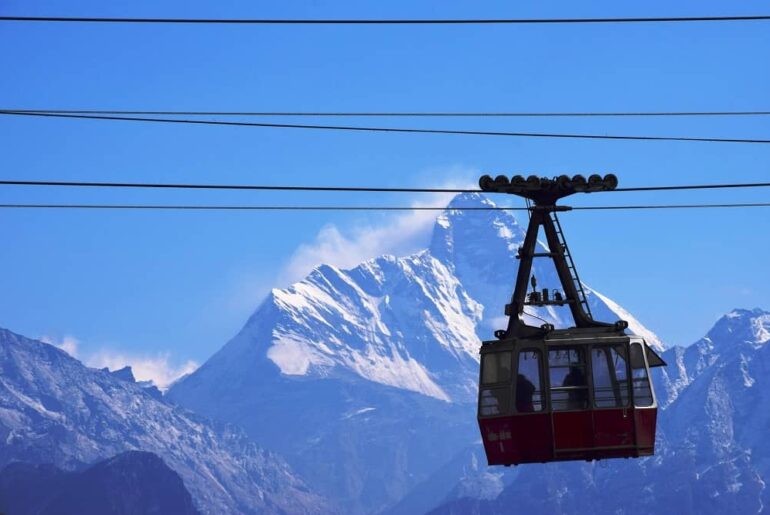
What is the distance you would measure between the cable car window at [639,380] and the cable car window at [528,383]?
3.39 m

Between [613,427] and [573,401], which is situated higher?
[573,401]

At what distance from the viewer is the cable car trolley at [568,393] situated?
183 feet

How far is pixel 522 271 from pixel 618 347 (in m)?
4.68

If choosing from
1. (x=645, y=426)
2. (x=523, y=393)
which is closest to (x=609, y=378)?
(x=645, y=426)

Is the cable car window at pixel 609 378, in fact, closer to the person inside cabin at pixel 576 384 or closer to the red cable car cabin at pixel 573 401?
the red cable car cabin at pixel 573 401

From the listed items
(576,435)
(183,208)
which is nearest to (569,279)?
(576,435)

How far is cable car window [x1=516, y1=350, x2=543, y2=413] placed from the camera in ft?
185

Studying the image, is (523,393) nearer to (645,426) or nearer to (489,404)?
(489,404)

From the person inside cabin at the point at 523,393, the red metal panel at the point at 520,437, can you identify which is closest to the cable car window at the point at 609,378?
the red metal panel at the point at 520,437

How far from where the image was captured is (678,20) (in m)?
43.9

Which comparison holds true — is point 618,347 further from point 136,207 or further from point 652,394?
point 136,207

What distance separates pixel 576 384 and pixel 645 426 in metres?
2.92

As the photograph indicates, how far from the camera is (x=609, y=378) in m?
56.3

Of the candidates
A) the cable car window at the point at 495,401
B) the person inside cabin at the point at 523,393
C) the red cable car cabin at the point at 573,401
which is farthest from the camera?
the cable car window at the point at 495,401
